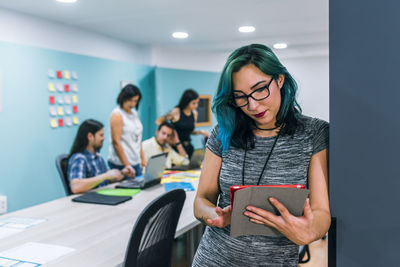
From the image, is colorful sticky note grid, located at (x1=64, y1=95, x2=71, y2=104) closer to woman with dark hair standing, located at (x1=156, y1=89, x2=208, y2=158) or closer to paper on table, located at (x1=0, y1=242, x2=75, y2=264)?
woman with dark hair standing, located at (x1=156, y1=89, x2=208, y2=158)

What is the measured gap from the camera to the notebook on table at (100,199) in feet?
7.82

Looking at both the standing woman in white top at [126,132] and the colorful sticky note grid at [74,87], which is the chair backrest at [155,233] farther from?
the colorful sticky note grid at [74,87]

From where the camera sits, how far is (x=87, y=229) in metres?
1.90

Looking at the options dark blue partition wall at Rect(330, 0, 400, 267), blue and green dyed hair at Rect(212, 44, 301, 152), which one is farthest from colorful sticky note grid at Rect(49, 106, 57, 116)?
dark blue partition wall at Rect(330, 0, 400, 267)

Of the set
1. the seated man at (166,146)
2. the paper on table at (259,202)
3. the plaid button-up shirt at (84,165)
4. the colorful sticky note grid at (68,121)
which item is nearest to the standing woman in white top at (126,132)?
the seated man at (166,146)

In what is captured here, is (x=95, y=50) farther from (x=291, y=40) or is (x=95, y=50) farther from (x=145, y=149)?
(x=291, y=40)

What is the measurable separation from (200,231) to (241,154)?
1572 mm

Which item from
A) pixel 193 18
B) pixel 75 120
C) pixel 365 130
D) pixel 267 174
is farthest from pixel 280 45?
pixel 365 130

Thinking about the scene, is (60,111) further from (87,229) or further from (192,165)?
(87,229)

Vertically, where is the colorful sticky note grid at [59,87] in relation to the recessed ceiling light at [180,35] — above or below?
below

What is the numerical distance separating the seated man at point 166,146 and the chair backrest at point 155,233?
6.26ft

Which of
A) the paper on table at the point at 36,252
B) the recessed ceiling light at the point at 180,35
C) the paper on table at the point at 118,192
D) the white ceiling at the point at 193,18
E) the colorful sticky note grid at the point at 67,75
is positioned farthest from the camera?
the recessed ceiling light at the point at 180,35

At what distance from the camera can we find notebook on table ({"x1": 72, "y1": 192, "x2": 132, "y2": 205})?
2.38m

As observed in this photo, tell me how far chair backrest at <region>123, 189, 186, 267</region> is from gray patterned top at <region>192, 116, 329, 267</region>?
1.10 ft
